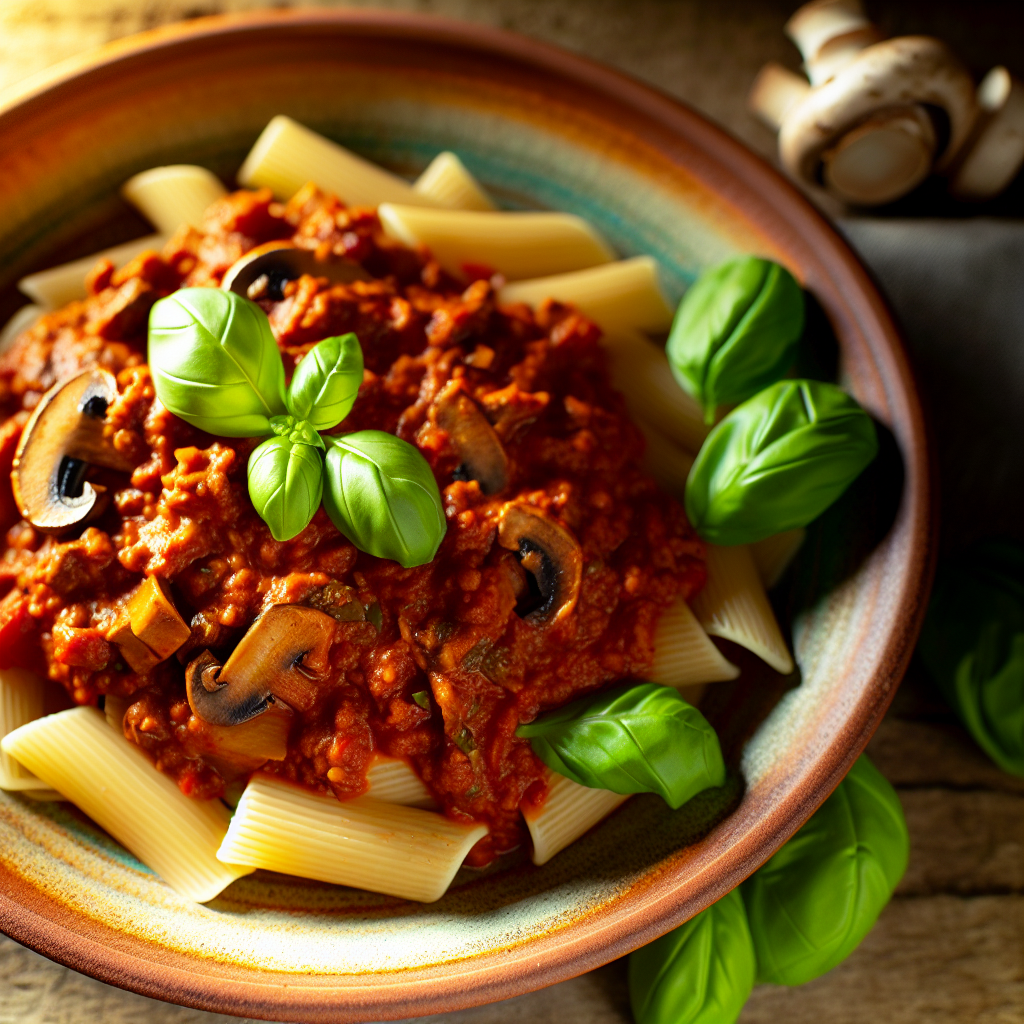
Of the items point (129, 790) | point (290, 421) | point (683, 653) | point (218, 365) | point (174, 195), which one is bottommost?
point (683, 653)

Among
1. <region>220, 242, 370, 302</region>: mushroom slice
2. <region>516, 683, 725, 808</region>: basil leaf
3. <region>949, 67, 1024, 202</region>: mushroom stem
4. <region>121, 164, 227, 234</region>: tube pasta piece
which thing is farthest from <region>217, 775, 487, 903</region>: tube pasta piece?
<region>949, 67, 1024, 202</region>: mushroom stem

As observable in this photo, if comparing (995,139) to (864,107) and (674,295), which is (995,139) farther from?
(674,295)

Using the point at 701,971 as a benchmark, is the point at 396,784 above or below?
above

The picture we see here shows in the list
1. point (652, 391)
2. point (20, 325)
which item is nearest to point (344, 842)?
point (652, 391)

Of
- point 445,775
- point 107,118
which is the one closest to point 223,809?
point 445,775

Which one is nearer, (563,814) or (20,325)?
(563,814)

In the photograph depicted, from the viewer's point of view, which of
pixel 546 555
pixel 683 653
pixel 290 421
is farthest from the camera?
pixel 683 653
